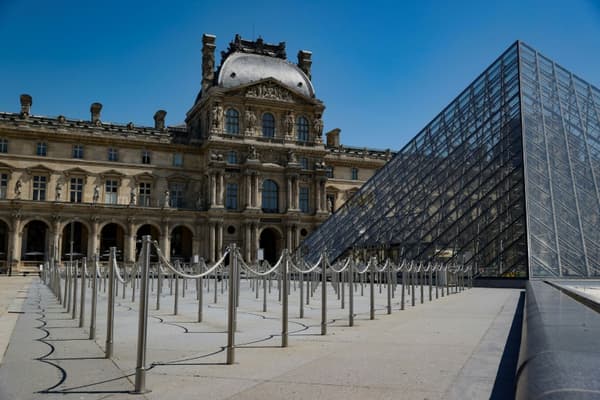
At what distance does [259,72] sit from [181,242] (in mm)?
16016

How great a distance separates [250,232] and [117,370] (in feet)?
131

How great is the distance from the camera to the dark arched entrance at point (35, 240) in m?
41.5

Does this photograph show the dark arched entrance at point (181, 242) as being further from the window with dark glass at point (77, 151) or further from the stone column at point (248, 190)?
the window with dark glass at point (77, 151)

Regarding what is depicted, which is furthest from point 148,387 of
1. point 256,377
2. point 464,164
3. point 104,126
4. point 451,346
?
point 104,126

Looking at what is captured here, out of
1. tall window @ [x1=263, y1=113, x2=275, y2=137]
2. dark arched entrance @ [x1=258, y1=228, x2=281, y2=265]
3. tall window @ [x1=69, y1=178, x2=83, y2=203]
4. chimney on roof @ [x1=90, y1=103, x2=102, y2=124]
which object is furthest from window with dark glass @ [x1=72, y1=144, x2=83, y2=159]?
dark arched entrance @ [x1=258, y1=228, x2=281, y2=265]

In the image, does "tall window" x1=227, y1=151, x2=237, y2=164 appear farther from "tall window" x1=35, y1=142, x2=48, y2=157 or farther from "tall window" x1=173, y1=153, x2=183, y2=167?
"tall window" x1=35, y1=142, x2=48, y2=157

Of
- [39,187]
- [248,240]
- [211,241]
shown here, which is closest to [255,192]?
A: [248,240]

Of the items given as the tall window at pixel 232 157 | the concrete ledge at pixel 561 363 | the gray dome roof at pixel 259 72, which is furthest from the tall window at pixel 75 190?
the concrete ledge at pixel 561 363

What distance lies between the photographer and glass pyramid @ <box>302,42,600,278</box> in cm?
1955

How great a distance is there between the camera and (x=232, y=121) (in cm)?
4634

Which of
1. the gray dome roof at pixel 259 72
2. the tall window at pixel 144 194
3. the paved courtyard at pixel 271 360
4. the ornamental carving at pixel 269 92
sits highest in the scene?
the gray dome roof at pixel 259 72

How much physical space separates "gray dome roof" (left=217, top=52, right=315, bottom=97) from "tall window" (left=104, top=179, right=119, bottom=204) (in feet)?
38.4

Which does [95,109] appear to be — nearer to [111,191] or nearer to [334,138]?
[111,191]

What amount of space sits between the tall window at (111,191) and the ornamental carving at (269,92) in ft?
41.5
